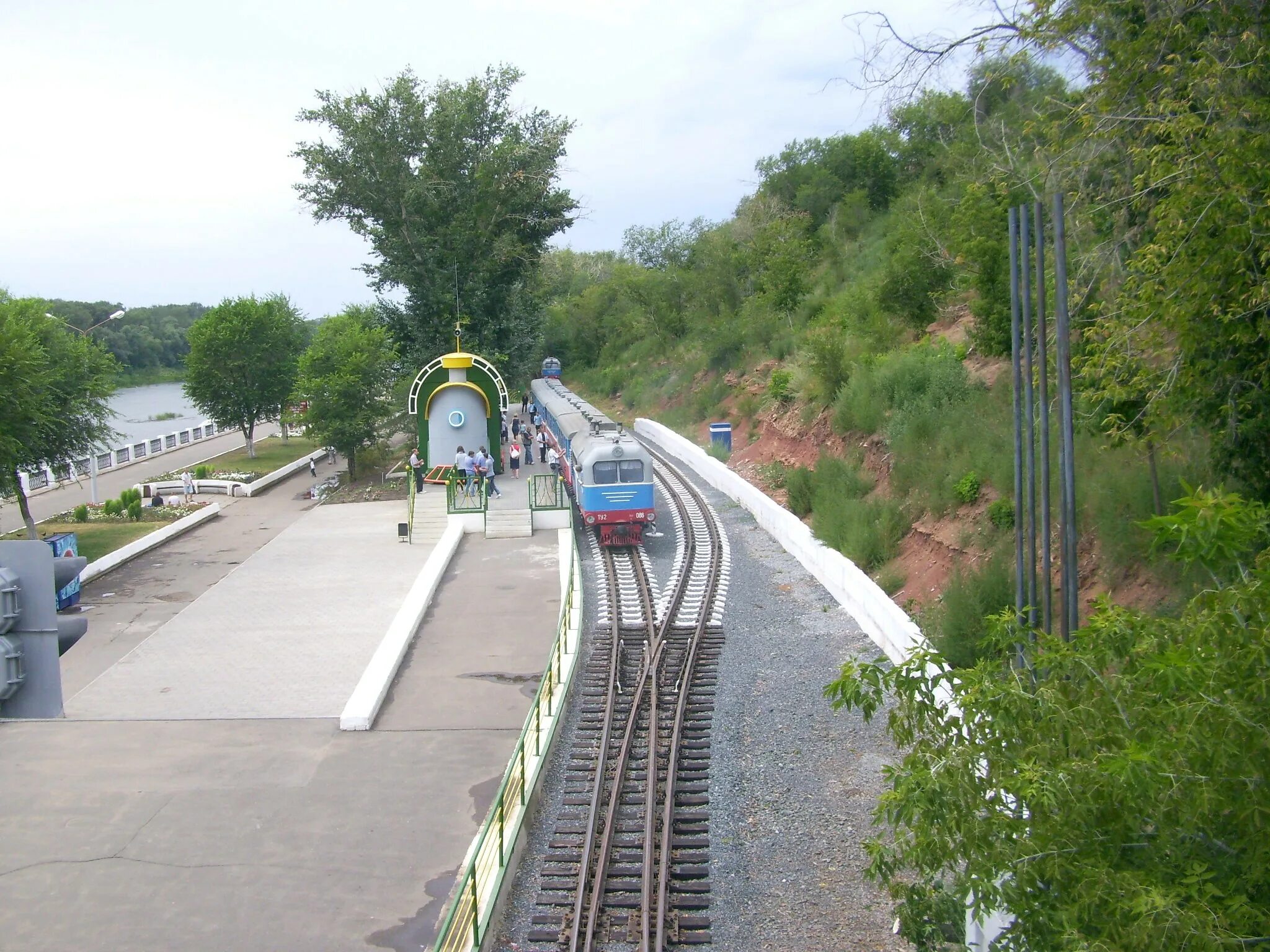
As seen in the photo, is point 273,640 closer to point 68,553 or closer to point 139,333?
point 68,553

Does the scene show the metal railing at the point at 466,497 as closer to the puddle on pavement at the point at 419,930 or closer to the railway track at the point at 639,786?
the railway track at the point at 639,786

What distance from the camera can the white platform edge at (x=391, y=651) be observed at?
12773 mm

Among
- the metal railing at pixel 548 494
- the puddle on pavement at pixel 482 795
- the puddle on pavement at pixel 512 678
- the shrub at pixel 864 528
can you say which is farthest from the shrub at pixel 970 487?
the metal railing at pixel 548 494

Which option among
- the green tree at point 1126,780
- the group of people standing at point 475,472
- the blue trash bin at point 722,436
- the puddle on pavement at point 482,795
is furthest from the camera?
the blue trash bin at point 722,436

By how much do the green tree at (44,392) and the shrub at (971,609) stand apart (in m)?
20.0

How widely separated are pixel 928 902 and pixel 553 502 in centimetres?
1919

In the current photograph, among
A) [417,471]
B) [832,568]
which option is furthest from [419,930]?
[417,471]

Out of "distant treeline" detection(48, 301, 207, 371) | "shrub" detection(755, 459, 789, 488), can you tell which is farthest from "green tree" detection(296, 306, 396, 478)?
"distant treeline" detection(48, 301, 207, 371)

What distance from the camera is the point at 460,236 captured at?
37812 millimetres

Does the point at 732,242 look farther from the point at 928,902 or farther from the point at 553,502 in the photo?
the point at 928,902

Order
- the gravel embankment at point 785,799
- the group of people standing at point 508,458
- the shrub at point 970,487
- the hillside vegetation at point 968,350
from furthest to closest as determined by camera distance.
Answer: the group of people standing at point 508,458 < the shrub at point 970,487 < the hillside vegetation at point 968,350 < the gravel embankment at point 785,799

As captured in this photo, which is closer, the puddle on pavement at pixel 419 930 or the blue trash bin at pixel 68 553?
the puddle on pavement at pixel 419 930

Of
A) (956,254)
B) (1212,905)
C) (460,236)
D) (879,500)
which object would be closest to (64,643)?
(1212,905)

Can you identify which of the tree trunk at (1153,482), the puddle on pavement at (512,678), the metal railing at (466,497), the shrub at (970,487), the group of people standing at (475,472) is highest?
the tree trunk at (1153,482)
